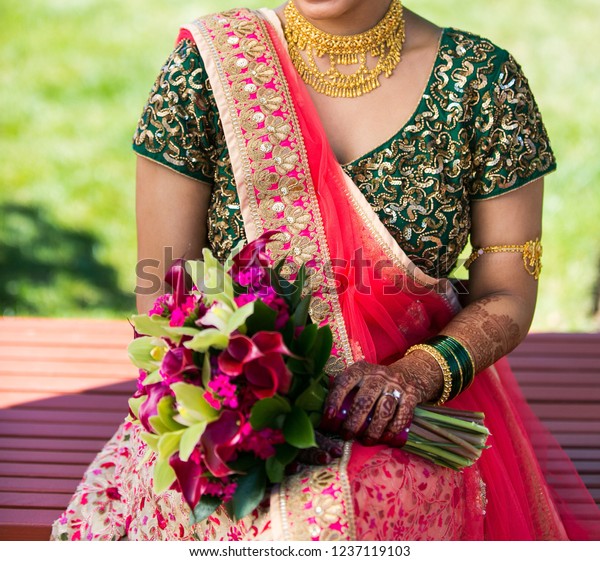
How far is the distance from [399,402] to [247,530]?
0.39 m

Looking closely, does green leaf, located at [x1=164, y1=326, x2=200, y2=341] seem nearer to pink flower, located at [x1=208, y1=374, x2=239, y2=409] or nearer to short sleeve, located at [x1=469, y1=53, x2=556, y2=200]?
pink flower, located at [x1=208, y1=374, x2=239, y2=409]

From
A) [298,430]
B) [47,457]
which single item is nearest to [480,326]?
[298,430]

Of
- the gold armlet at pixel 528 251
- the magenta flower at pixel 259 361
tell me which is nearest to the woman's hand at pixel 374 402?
the magenta flower at pixel 259 361

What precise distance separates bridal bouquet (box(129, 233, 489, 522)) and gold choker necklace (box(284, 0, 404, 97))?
0.63m

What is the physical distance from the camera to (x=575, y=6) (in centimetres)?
712

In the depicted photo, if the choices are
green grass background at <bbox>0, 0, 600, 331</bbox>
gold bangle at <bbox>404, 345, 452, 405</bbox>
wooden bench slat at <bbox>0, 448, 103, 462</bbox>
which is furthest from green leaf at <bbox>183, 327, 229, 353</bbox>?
green grass background at <bbox>0, 0, 600, 331</bbox>

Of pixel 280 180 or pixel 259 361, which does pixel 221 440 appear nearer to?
pixel 259 361

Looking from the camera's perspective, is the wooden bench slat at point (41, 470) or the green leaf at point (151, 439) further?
the wooden bench slat at point (41, 470)

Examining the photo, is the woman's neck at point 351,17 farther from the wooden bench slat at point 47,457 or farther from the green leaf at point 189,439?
the wooden bench slat at point 47,457

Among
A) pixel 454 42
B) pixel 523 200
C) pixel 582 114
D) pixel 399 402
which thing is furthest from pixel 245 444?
pixel 582 114

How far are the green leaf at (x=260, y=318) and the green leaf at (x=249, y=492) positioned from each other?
26cm

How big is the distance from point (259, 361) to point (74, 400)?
164 cm

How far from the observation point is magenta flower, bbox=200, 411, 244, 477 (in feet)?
5.34

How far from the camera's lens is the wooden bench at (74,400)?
2641 mm
